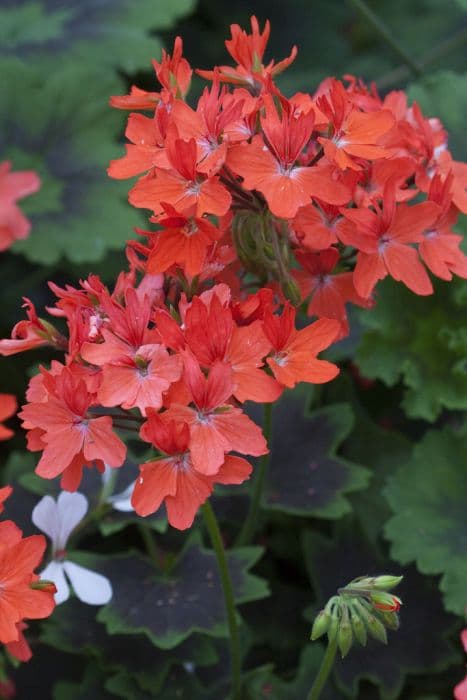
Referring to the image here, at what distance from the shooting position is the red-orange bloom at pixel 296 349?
3.28 feet

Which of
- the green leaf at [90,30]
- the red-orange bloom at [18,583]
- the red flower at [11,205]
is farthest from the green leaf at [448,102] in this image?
the red-orange bloom at [18,583]

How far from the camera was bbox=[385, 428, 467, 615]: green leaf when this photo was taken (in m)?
1.54

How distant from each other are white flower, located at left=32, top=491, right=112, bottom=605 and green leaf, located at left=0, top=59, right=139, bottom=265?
1051 millimetres

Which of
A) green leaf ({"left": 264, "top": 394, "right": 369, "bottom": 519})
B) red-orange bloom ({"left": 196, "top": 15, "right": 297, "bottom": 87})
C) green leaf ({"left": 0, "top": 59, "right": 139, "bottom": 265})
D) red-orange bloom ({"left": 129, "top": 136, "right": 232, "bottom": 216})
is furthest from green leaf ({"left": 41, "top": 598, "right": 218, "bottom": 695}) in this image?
green leaf ({"left": 0, "top": 59, "right": 139, "bottom": 265})

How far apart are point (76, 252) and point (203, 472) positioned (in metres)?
1.26

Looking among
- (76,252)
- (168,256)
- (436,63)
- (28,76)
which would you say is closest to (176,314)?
(168,256)

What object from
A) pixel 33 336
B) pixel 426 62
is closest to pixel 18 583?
pixel 33 336

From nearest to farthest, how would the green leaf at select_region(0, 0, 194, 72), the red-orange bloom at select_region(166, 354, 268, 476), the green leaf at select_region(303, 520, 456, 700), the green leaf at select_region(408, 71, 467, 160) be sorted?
the red-orange bloom at select_region(166, 354, 268, 476) < the green leaf at select_region(303, 520, 456, 700) < the green leaf at select_region(408, 71, 467, 160) < the green leaf at select_region(0, 0, 194, 72)

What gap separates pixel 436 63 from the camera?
2.60 m

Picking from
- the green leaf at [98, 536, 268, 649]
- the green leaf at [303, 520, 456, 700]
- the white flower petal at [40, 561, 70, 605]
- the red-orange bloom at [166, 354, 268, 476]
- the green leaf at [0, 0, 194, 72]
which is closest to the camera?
the red-orange bloom at [166, 354, 268, 476]

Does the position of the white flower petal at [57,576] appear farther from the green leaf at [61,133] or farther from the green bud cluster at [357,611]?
the green leaf at [61,133]

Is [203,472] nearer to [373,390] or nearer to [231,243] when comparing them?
[231,243]

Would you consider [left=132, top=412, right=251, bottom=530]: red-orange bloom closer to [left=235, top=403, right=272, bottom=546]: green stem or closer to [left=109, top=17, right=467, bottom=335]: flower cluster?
[left=109, top=17, right=467, bottom=335]: flower cluster

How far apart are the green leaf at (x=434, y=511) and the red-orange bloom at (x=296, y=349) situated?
61 cm
